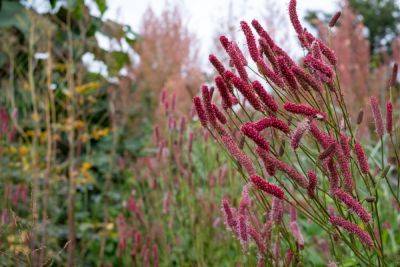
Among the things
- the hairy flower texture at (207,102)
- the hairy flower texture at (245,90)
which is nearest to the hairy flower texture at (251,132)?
the hairy flower texture at (245,90)

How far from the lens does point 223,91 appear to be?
128cm

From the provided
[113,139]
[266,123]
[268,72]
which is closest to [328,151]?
[266,123]

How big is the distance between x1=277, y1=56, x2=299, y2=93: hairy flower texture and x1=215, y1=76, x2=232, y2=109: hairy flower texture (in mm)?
135

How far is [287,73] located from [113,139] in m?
2.93

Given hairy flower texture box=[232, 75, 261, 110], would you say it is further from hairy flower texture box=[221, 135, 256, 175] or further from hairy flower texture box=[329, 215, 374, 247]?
hairy flower texture box=[329, 215, 374, 247]

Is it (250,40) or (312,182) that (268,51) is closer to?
(250,40)

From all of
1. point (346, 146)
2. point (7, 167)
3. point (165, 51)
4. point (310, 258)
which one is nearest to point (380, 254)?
point (346, 146)

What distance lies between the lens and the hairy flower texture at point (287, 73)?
1.21 metres

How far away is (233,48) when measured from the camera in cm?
131

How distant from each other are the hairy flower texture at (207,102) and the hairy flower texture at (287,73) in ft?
0.58

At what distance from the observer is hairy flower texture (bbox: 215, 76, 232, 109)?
4.12 feet

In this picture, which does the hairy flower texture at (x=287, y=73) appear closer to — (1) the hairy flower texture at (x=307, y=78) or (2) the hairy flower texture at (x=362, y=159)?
(1) the hairy flower texture at (x=307, y=78)

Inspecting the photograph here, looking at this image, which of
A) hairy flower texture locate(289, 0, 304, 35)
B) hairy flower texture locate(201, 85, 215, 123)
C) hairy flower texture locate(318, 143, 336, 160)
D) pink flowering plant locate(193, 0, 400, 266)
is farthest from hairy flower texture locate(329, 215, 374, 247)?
hairy flower texture locate(289, 0, 304, 35)

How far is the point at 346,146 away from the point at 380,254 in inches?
10.2
